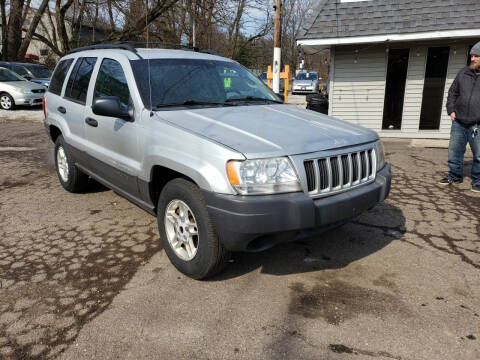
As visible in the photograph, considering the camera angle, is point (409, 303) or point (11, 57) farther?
point (11, 57)

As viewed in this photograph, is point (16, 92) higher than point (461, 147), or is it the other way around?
point (16, 92)

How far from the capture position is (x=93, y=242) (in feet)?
12.7

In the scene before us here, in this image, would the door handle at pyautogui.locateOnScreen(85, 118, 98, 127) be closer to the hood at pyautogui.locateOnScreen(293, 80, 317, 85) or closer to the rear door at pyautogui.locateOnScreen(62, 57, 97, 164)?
the rear door at pyautogui.locateOnScreen(62, 57, 97, 164)

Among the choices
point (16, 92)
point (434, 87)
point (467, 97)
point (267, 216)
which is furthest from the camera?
point (16, 92)

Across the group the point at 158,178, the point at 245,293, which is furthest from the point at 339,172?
the point at 158,178

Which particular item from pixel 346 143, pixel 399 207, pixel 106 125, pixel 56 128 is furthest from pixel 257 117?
pixel 56 128

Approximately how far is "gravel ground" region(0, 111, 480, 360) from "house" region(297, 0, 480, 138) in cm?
612

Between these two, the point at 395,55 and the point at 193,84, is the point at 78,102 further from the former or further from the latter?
the point at 395,55

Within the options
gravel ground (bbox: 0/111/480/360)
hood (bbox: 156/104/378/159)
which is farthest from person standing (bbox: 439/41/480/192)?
hood (bbox: 156/104/378/159)

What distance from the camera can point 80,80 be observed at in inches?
179

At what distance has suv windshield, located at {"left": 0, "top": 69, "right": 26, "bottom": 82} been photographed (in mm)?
15105

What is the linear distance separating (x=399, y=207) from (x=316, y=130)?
2375 millimetres

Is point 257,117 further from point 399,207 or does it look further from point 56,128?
point 56,128

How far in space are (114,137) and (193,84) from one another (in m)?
0.90
